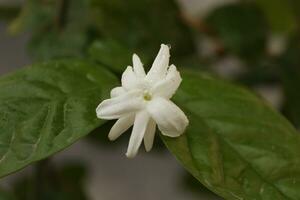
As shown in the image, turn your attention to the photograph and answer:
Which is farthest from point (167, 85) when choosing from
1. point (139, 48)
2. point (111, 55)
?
point (139, 48)

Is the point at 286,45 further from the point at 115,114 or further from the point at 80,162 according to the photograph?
the point at 115,114

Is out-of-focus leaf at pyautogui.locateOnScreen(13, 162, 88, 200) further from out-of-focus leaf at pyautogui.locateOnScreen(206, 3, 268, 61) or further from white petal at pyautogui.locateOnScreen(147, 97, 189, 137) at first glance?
white petal at pyautogui.locateOnScreen(147, 97, 189, 137)

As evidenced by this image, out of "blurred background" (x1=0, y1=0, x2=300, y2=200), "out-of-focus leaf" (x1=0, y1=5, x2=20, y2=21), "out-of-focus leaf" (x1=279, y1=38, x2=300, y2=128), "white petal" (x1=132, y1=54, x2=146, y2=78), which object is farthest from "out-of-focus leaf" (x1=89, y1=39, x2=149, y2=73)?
"out-of-focus leaf" (x1=0, y1=5, x2=20, y2=21)

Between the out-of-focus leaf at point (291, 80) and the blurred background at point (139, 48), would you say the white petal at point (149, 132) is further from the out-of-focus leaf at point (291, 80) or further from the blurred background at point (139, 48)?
the out-of-focus leaf at point (291, 80)

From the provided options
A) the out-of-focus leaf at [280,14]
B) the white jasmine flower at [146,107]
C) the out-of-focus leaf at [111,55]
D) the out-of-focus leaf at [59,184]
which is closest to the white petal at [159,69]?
the white jasmine flower at [146,107]

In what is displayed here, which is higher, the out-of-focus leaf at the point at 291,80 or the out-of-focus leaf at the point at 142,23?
the out-of-focus leaf at the point at 142,23

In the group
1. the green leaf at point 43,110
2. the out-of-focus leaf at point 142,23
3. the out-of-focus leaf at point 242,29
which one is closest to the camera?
the green leaf at point 43,110

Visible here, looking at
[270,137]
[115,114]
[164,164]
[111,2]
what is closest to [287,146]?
[270,137]
